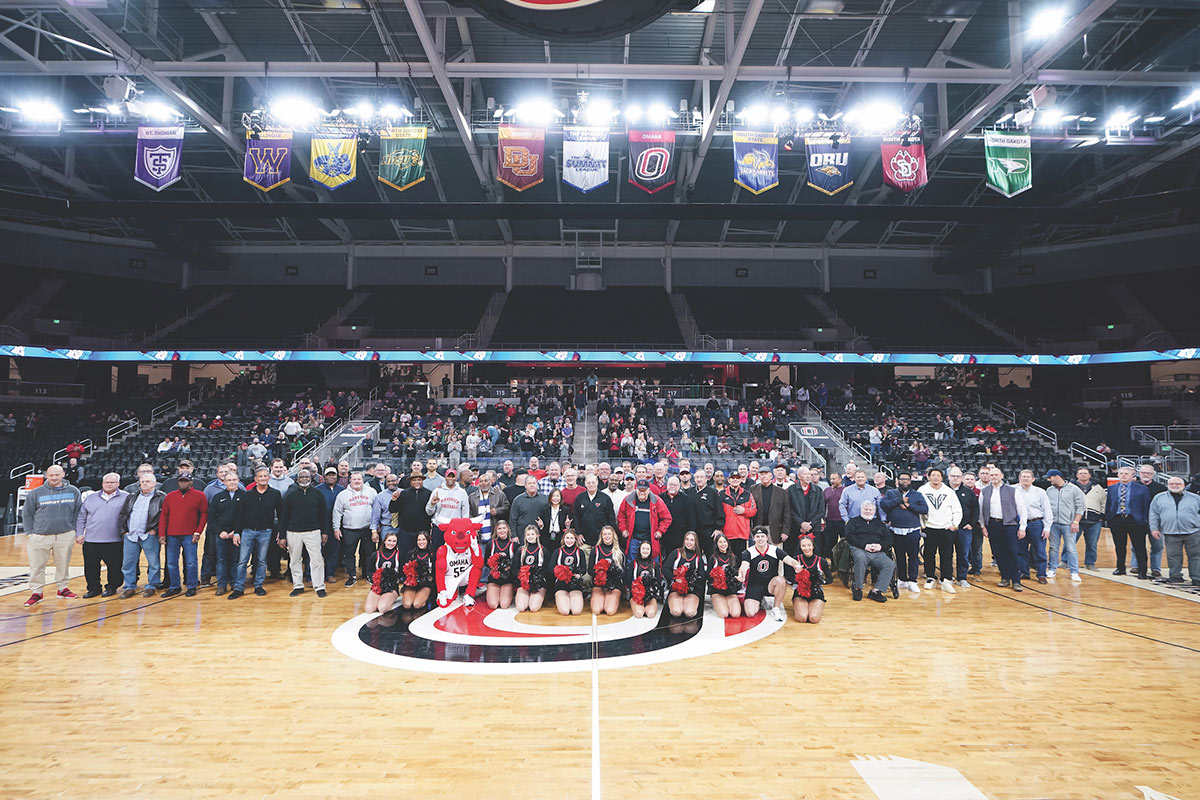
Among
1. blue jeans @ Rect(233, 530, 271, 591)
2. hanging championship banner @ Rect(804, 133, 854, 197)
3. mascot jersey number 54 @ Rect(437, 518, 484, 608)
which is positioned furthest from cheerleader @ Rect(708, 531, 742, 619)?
hanging championship banner @ Rect(804, 133, 854, 197)

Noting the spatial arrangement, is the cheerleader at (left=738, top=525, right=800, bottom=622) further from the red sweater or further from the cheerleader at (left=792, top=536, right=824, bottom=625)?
the red sweater

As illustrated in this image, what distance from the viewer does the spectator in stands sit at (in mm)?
7930

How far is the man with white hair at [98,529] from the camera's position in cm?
723

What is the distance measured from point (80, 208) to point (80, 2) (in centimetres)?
883

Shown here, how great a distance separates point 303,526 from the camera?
7.38 metres

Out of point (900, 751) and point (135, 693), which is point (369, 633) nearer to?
point (135, 693)

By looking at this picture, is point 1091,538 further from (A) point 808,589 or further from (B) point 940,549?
(A) point 808,589

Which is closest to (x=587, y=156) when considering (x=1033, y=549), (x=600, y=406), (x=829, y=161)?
(x=829, y=161)

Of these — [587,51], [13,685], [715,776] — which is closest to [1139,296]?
[587,51]

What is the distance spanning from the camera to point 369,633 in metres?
6.03

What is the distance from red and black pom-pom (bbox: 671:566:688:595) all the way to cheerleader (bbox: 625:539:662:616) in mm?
195

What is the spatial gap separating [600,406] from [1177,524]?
14.7 meters

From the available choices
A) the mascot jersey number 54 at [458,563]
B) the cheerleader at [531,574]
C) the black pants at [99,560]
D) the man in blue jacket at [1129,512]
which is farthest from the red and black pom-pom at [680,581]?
the black pants at [99,560]

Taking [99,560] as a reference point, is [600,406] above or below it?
above
